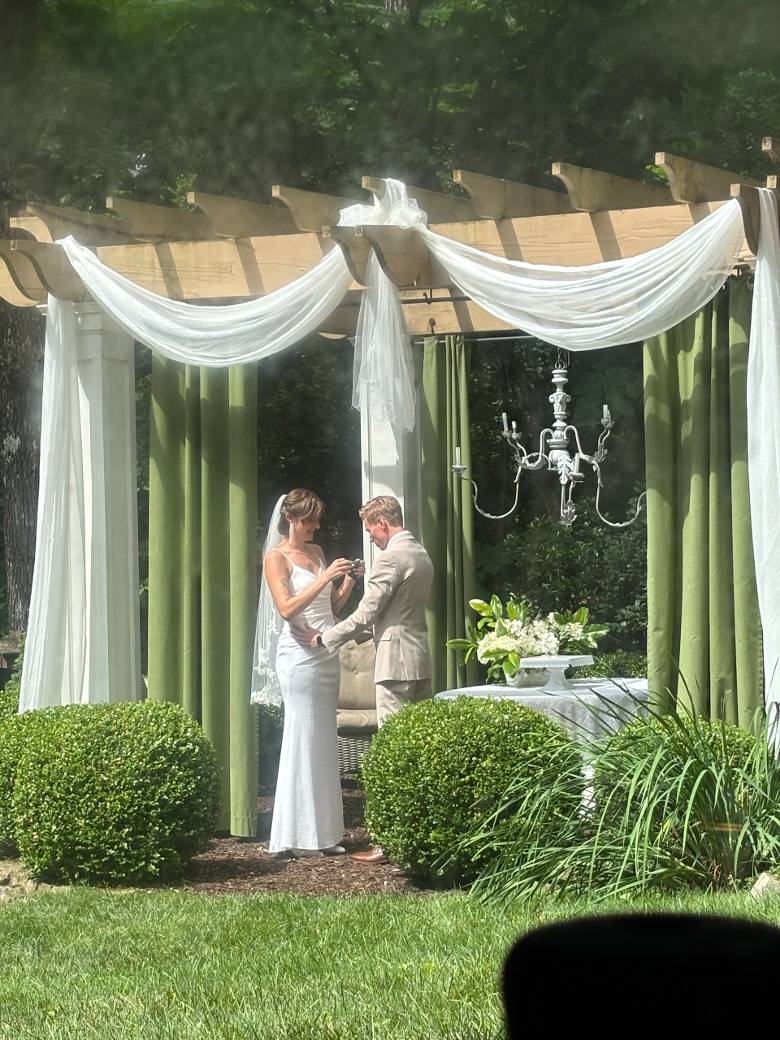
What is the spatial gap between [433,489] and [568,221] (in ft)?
8.44

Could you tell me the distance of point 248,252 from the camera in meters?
8.18

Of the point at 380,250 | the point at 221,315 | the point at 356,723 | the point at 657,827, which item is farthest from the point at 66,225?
the point at 657,827

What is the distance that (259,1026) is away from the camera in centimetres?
373

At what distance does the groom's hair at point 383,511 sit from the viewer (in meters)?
7.44

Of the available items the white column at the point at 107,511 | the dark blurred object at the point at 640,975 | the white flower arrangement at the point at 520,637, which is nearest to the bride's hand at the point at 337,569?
the white flower arrangement at the point at 520,637

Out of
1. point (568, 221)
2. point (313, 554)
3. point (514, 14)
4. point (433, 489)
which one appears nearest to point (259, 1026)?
point (313, 554)

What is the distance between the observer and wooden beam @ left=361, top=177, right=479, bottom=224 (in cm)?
761

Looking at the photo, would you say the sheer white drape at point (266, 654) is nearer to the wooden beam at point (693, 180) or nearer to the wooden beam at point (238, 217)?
the wooden beam at point (238, 217)

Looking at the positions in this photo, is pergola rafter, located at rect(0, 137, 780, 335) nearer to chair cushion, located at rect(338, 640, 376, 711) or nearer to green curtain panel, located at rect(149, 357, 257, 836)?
green curtain panel, located at rect(149, 357, 257, 836)

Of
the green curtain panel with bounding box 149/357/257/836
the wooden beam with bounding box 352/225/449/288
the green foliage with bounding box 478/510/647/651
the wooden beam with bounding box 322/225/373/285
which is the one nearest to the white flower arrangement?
the green curtain panel with bounding box 149/357/257/836

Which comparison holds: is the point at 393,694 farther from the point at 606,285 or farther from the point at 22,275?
the point at 22,275

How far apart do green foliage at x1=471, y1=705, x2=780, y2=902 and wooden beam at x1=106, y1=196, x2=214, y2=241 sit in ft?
14.2

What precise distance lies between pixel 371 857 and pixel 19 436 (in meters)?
8.04

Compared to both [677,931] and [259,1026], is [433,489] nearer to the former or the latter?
[259,1026]
